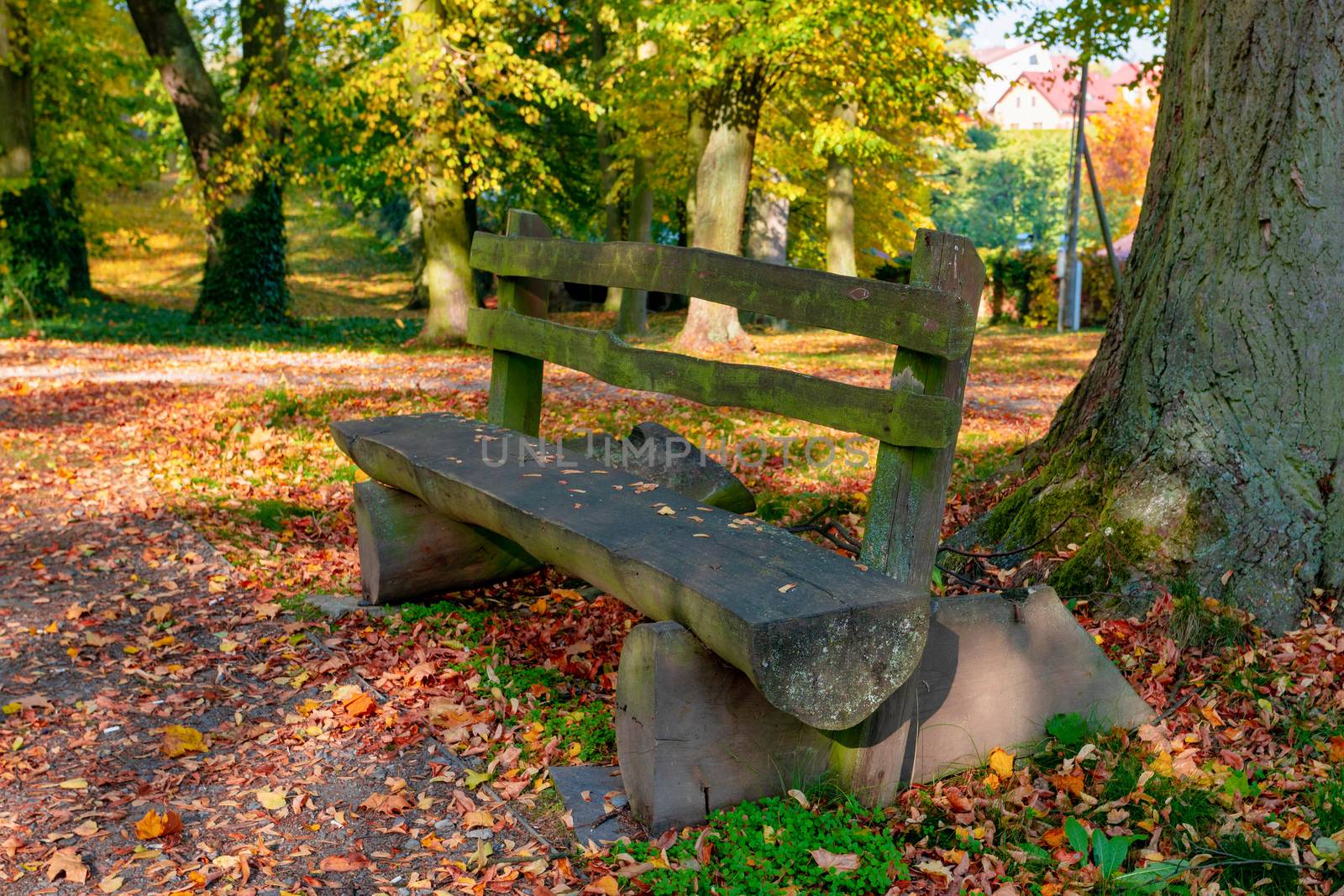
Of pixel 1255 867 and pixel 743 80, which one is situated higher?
pixel 743 80

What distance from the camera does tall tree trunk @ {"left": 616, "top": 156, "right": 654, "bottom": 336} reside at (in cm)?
2098

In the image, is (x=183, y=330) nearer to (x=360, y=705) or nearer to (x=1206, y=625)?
(x=360, y=705)

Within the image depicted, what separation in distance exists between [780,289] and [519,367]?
2.08 meters

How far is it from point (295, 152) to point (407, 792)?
54.5 feet

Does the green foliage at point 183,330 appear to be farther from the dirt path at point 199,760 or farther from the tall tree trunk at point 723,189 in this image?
the dirt path at point 199,760

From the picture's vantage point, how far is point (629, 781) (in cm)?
337

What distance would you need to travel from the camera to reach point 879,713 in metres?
3.38

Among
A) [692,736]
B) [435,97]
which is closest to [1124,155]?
[435,97]

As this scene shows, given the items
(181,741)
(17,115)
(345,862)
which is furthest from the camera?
(17,115)

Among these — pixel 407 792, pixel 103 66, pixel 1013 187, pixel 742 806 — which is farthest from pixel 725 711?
pixel 1013 187

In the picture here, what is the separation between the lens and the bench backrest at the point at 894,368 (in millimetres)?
3279

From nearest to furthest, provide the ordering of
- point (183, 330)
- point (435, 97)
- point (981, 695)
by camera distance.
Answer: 1. point (981, 695)
2. point (435, 97)
3. point (183, 330)

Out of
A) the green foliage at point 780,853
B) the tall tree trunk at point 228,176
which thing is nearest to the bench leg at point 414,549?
the green foliage at point 780,853

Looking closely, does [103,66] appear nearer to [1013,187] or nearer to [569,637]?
[569,637]
